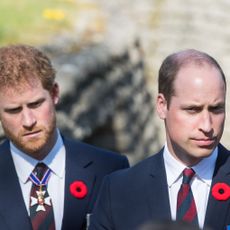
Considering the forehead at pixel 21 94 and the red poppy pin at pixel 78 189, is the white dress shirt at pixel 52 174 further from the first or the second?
the forehead at pixel 21 94

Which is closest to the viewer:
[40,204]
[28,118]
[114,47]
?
[28,118]

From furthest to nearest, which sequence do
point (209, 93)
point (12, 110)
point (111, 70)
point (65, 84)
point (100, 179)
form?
point (111, 70), point (65, 84), point (100, 179), point (12, 110), point (209, 93)

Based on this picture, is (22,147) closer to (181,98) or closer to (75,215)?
(75,215)

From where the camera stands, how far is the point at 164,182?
359cm

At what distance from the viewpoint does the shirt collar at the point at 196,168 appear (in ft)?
11.7

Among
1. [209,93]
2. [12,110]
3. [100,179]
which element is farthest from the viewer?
[100,179]

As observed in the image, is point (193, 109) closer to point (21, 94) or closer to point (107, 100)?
point (21, 94)

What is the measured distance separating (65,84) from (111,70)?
6.61 ft

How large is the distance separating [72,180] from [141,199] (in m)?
0.51

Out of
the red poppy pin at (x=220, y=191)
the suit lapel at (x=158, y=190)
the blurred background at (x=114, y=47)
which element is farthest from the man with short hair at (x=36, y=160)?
the blurred background at (x=114, y=47)

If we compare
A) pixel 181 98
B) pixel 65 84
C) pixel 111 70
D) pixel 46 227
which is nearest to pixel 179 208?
pixel 181 98

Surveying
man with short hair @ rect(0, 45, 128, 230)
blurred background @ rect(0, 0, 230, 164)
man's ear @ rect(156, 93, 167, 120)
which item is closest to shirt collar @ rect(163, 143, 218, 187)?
man's ear @ rect(156, 93, 167, 120)

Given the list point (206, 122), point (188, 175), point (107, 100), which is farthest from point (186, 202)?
point (107, 100)

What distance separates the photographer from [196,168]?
356cm
